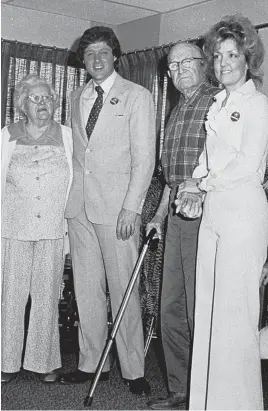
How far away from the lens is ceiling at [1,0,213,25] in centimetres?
587

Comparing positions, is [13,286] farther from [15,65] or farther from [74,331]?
[15,65]

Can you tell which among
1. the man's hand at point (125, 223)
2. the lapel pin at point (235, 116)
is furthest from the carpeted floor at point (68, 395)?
the lapel pin at point (235, 116)

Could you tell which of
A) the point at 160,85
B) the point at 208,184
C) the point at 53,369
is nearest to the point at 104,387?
the point at 53,369

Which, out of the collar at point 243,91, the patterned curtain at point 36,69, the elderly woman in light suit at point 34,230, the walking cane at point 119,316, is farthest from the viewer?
Result: the patterned curtain at point 36,69

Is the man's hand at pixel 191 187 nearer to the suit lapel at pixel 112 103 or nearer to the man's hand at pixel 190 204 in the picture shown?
the man's hand at pixel 190 204

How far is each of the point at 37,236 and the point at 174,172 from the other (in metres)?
0.85

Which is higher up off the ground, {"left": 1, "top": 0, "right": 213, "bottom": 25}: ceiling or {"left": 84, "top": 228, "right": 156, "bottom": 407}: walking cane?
{"left": 1, "top": 0, "right": 213, "bottom": 25}: ceiling

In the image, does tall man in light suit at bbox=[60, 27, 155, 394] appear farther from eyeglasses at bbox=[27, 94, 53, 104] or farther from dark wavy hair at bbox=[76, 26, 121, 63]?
eyeglasses at bbox=[27, 94, 53, 104]

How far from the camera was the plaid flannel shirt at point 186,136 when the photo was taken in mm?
3195

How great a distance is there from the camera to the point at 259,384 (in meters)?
2.67

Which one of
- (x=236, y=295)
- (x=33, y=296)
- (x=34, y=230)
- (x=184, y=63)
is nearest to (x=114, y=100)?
(x=184, y=63)

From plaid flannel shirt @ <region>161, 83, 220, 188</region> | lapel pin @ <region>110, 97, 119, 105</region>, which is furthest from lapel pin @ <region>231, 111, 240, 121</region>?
lapel pin @ <region>110, 97, 119, 105</region>

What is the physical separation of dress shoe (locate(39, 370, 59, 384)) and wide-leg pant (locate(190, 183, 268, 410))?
1193mm

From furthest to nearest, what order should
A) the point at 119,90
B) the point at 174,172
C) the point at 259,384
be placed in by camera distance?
the point at 119,90
the point at 174,172
the point at 259,384
